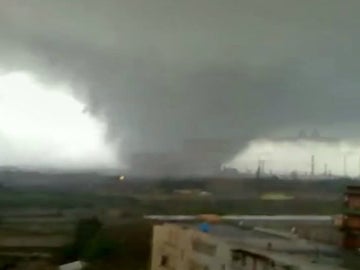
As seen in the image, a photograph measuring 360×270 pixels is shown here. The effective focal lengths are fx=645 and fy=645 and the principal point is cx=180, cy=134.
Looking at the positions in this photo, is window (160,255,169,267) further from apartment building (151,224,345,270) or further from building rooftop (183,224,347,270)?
building rooftop (183,224,347,270)

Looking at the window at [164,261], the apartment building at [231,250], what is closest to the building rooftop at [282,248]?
the apartment building at [231,250]

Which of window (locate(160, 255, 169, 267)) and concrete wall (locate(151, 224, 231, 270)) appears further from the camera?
window (locate(160, 255, 169, 267))

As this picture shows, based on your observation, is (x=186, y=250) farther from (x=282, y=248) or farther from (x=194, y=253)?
(x=282, y=248)

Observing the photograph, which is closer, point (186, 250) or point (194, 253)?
point (194, 253)

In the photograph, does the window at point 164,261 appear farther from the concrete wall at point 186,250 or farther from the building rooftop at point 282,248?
the building rooftop at point 282,248

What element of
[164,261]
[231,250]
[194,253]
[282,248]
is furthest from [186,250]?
[282,248]

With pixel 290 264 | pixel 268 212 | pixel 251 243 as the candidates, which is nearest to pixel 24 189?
pixel 268 212

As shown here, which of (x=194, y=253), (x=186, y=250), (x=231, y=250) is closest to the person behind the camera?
(x=231, y=250)

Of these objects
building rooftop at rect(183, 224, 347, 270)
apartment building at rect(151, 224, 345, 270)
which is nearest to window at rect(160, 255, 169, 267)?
apartment building at rect(151, 224, 345, 270)

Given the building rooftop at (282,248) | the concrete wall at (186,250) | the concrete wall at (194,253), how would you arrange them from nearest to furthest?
the building rooftop at (282,248) < the concrete wall at (194,253) < the concrete wall at (186,250)
